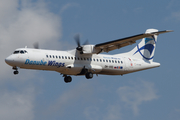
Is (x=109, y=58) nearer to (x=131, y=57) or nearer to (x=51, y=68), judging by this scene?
(x=131, y=57)

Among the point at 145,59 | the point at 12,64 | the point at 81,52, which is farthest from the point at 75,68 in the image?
the point at 145,59

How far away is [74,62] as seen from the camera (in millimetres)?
27266

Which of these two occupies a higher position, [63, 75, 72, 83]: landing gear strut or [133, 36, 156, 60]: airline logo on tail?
[133, 36, 156, 60]: airline logo on tail

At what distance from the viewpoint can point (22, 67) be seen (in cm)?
2520

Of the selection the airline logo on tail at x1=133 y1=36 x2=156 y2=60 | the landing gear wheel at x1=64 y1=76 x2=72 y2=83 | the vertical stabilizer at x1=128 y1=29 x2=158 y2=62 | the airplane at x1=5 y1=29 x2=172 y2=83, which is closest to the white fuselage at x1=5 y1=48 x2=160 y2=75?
the airplane at x1=5 y1=29 x2=172 y2=83

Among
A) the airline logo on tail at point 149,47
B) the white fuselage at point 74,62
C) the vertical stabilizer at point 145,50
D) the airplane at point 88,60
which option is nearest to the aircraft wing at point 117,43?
the airplane at point 88,60

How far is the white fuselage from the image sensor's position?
989 inches

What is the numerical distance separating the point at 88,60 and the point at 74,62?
1387 mm

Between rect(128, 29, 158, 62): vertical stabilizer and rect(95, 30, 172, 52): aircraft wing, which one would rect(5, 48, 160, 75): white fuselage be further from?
rect(95, 30, 172, 52): aircraft wing

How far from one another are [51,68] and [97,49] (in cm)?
435

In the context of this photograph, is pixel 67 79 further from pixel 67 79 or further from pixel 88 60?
pixel 88 60

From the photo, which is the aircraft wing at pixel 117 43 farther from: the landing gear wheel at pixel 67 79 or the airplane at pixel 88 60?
the landing gear wheel at pixel 67 79

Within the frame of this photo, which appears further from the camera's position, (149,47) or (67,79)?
(149,47)

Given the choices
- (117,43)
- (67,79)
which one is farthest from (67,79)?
(117,43)
